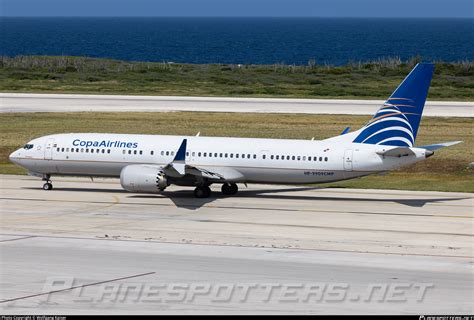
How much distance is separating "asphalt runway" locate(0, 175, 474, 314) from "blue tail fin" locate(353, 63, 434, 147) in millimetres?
3444

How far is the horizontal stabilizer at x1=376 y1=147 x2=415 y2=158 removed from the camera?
49.2 meters

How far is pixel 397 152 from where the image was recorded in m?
49.6

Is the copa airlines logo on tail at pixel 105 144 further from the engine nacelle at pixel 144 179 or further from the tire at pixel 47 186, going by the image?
the engine nacelle at pixel 144 179

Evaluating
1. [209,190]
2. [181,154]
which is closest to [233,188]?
[209,190]

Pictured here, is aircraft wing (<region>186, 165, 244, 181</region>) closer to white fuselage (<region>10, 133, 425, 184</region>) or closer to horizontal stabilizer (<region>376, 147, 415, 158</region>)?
white fuselage (<region>10, 133, 425, 184</region>)

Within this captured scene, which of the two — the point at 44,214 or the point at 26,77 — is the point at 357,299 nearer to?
the point at 44,214

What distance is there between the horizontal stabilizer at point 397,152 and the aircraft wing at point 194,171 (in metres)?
7.83

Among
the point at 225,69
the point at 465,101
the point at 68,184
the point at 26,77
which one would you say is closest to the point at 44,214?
the point at 68,184

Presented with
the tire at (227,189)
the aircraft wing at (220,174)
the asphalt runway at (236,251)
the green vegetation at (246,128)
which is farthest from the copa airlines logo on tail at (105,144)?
the green vegetation at (246,128)

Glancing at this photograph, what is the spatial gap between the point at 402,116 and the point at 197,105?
5184 cm

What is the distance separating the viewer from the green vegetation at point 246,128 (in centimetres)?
6462

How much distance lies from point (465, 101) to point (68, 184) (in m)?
60.3

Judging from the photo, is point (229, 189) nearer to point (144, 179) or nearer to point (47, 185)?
point (144, 179)

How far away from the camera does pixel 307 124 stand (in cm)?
8631
